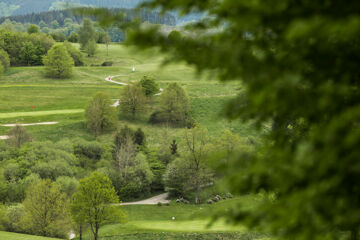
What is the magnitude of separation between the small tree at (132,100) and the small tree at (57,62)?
87.3 feet

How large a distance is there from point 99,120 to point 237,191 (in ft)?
152

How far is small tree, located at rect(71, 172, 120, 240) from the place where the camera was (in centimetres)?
2334

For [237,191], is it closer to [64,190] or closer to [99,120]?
[64,190]

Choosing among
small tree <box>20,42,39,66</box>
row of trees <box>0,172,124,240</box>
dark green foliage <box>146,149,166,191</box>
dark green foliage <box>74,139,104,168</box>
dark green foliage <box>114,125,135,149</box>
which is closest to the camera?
row of trees <box>0,172,124,240</box>

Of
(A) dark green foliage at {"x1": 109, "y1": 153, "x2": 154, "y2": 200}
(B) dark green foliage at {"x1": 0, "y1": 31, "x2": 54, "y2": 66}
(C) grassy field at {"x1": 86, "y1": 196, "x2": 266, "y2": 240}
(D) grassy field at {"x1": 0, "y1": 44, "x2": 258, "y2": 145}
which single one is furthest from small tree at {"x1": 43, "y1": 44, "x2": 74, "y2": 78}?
(C) grassy field at {"x1": 86, "y1": 196, "x2": 266, "y2": 240}

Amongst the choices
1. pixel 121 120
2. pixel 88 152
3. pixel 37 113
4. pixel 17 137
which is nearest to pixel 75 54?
pixel 37 113

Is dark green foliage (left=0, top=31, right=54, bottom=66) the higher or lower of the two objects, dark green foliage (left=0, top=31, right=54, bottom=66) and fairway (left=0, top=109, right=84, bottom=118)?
the higher

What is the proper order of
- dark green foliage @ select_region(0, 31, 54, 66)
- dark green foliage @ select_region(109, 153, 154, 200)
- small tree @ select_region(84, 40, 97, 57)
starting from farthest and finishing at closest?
small tree @ select_region(84, 40, 97, 57) < dark green foliage @ select_region(0, 31, 54, 66) < dark green foliage @ select_region(109, 153, 154, 200)

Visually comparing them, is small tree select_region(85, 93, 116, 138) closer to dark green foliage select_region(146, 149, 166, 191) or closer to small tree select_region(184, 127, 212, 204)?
dark green foliage select_region(146, 149, 166, 191)

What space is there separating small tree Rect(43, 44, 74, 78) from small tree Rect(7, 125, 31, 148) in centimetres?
3429

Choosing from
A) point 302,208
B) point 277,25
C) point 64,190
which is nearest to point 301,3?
point 277,25

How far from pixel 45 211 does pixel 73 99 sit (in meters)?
36.9

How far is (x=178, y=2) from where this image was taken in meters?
2.92

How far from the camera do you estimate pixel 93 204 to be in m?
23.8
